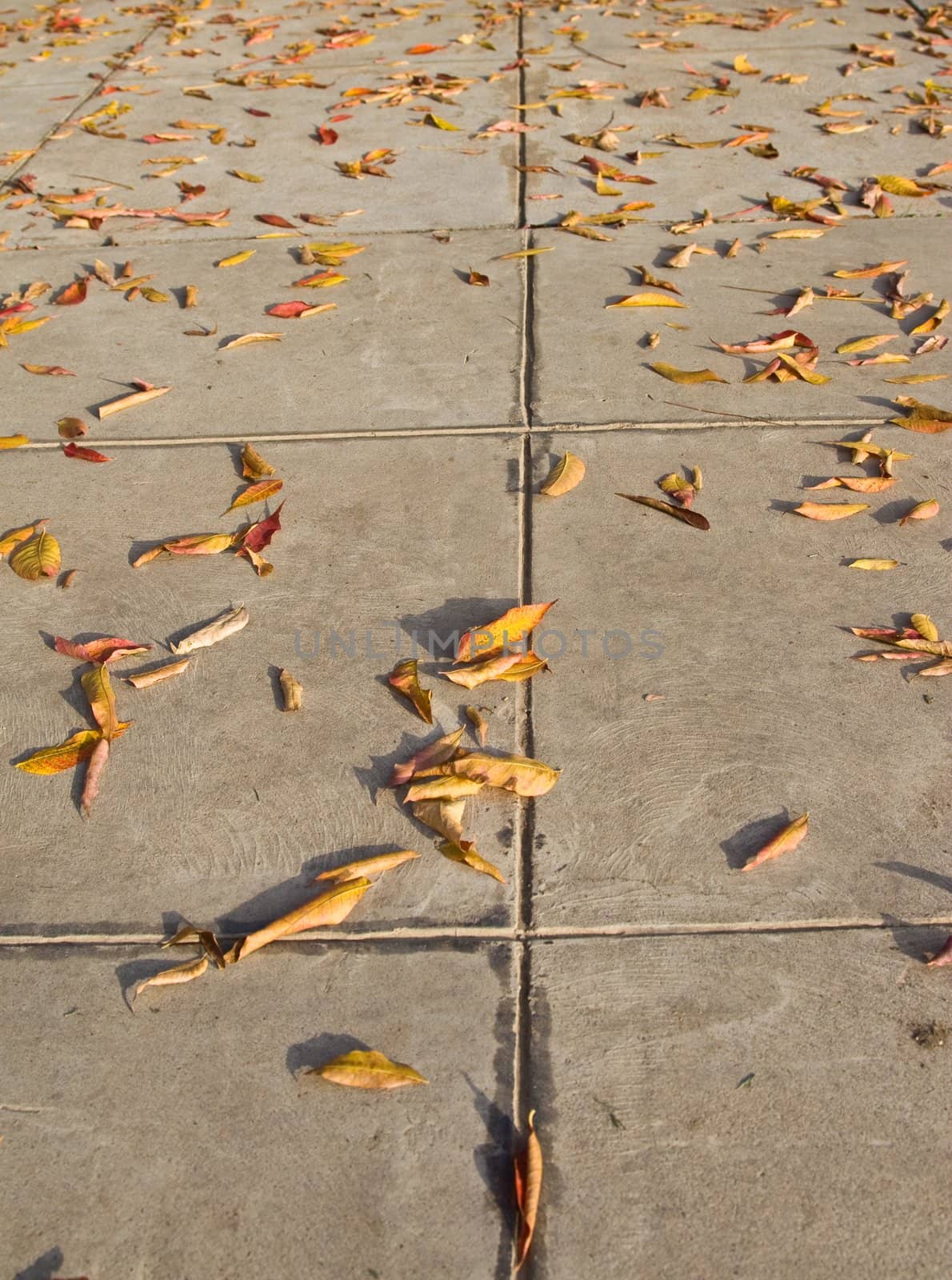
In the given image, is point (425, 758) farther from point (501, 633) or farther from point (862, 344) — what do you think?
point (862, 344)

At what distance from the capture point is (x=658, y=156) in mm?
4938

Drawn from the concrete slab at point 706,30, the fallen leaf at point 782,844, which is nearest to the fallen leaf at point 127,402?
the fallen leaf at point 782,844

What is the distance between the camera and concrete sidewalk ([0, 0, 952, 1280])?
5.45 ft

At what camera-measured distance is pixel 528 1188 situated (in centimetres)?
163

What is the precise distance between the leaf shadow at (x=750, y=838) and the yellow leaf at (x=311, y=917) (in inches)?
26.8

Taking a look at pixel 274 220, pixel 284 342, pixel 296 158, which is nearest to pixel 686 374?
pixel 284 342

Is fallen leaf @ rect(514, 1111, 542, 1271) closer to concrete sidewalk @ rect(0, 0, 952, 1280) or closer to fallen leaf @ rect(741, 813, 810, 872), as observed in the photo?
concrete sidewalk @ rect(0, 0, 952, 1280)

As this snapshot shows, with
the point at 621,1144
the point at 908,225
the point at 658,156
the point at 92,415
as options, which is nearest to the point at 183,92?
the point at 658,156

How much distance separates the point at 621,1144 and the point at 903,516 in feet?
5.96

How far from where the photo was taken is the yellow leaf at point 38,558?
2807mm

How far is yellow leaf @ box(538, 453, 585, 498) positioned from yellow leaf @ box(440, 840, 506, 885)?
3.86 ft

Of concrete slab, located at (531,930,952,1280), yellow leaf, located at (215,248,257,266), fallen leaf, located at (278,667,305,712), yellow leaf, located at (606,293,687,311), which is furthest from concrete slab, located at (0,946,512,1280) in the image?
yellow leaf, located at (215,248,257,266)

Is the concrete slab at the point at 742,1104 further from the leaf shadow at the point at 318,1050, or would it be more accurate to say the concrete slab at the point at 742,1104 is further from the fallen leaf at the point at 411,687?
the fallen leaf at the point at 411,687

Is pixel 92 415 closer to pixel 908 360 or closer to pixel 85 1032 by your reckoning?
pixel 85 1032
